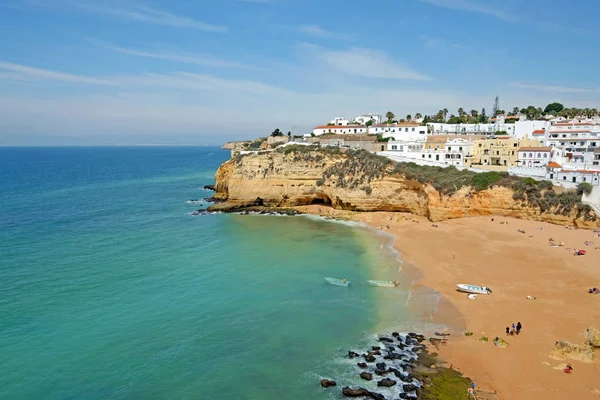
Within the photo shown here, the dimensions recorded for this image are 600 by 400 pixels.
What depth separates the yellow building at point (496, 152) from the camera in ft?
184

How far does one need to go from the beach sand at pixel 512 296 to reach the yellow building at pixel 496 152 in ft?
49.6

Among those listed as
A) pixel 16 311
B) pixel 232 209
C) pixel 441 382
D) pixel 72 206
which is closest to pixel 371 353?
pixel 441 382

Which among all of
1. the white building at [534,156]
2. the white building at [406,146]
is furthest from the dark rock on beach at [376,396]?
the white building at [406,146]

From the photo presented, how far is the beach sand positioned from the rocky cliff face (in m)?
1.77

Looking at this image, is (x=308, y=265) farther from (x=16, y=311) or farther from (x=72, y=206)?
(x=72, y=206)

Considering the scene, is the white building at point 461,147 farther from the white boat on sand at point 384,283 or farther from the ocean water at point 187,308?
the white boat on sand at point 384,283

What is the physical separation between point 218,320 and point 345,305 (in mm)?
8516

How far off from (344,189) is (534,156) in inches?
1008

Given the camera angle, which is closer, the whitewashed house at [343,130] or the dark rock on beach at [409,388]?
the dark rock on beach at [409,388]

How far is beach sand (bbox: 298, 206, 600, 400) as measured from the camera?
19203mm

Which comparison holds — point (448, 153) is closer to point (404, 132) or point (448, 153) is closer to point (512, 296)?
point (404, 132)

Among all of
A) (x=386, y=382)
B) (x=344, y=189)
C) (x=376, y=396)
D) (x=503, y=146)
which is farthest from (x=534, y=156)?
(x=376, y=396)

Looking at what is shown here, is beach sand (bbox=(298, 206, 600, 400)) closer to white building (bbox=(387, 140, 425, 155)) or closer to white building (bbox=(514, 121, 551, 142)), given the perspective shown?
white building (bbox=(387, 140, 425, 155))

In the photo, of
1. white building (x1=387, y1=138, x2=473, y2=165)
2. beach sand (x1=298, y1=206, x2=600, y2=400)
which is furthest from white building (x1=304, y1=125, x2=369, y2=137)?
beach sand (x1=298, y1=206, x2=600, y2=400)
